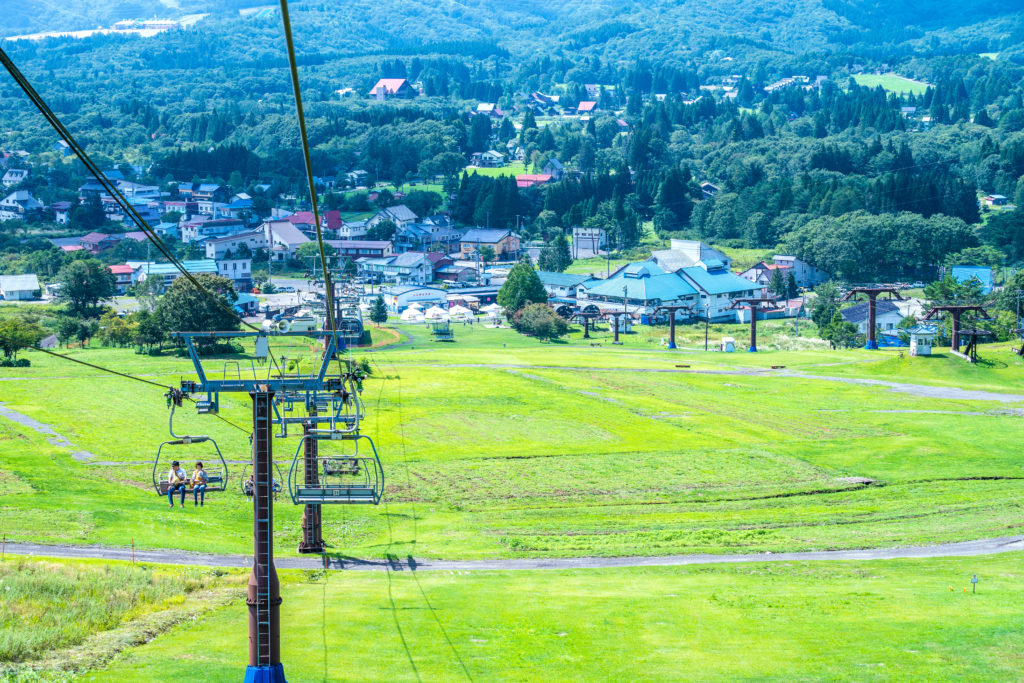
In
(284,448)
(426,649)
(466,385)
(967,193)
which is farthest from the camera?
(967,193)

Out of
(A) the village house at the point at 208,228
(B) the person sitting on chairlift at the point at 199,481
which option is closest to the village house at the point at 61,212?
(A) the village house at the point at 208,228

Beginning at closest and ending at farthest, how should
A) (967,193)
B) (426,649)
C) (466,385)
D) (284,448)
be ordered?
(426,649)
(284,448)
(466,385)
(967,193)

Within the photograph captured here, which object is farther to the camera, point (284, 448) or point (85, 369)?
point (85, 369)

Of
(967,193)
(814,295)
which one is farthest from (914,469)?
(967,193)

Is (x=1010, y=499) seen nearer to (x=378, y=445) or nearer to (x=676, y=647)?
(x=676, y=647)

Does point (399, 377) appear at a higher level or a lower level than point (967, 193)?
lower

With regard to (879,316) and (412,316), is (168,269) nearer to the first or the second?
(412,316)

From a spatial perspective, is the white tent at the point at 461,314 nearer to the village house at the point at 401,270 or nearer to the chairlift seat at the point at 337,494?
the village house at the point at 401,270
